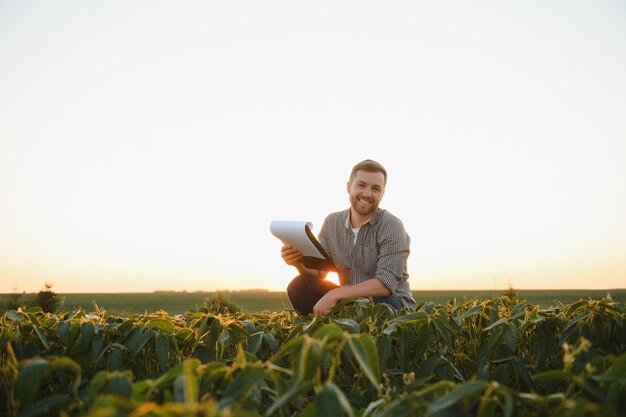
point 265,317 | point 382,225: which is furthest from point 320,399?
point 382,225

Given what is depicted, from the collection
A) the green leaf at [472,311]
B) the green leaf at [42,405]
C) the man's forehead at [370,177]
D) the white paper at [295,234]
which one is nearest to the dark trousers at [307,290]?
the white paper at [295,234]

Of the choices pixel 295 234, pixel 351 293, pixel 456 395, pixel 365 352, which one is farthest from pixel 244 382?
pixel 295 234

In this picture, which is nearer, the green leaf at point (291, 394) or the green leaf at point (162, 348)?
the green leaf at point (291, 394)

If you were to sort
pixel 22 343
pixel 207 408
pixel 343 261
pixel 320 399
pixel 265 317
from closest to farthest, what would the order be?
pixel 207 408 → pixel 320 399 → pixel 22 343 → pixel 265 317 → pixel 343 261

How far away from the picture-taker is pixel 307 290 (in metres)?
4.69

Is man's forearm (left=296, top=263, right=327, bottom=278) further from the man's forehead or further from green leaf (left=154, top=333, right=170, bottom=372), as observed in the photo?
green leaf (left=154, top=333, right=170, bottom=372)

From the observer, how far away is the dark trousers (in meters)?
4.62

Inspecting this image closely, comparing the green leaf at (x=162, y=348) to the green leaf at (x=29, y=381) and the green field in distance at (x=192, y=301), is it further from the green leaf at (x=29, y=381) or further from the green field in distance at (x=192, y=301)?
the green field in distance at (x=192, y=301)

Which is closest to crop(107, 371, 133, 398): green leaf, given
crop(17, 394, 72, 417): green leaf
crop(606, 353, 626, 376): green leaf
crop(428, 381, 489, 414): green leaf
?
crop(17, 394, 72, 417): green leaf

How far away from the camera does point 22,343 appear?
1818 millimetres

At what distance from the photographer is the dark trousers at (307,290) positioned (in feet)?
15.2

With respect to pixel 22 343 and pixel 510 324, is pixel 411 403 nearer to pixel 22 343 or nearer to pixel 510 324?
pixel 510 324

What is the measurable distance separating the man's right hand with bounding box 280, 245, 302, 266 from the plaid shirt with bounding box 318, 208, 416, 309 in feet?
2.08

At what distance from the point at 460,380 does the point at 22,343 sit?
5.87ft
